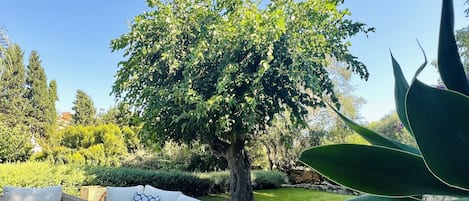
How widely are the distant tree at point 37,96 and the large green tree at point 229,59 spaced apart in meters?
14.5

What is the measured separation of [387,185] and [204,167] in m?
11.3

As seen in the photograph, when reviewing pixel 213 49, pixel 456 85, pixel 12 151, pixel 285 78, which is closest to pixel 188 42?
pixel 213 49

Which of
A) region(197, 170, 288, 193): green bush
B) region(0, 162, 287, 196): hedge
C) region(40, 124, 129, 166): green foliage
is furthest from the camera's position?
region(40, 124, 129, 166): green foliage

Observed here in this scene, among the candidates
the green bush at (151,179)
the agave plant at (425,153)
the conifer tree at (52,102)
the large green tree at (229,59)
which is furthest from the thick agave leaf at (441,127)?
the conifer tree at (52,102)

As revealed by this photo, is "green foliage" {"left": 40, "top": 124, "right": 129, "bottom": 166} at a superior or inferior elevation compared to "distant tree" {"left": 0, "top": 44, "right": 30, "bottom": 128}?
inferior

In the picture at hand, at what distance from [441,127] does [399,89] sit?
25 cm

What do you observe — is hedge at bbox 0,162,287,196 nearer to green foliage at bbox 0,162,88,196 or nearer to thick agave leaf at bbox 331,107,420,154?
green foliage at bbox 0,162,88,196

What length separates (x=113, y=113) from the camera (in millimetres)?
17703

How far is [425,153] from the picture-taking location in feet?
1.36

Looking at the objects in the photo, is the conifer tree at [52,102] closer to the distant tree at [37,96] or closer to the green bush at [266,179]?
the distant tree at [37,96]

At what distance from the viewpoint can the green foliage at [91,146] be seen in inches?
442

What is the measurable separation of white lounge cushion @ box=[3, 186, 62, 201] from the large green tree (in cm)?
194

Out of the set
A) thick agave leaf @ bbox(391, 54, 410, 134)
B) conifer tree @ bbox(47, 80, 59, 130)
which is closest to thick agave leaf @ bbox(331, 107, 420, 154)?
thick agave leaf @ bbox(391, 54, 410, 134)

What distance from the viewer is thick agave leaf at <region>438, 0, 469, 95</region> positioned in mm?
468
